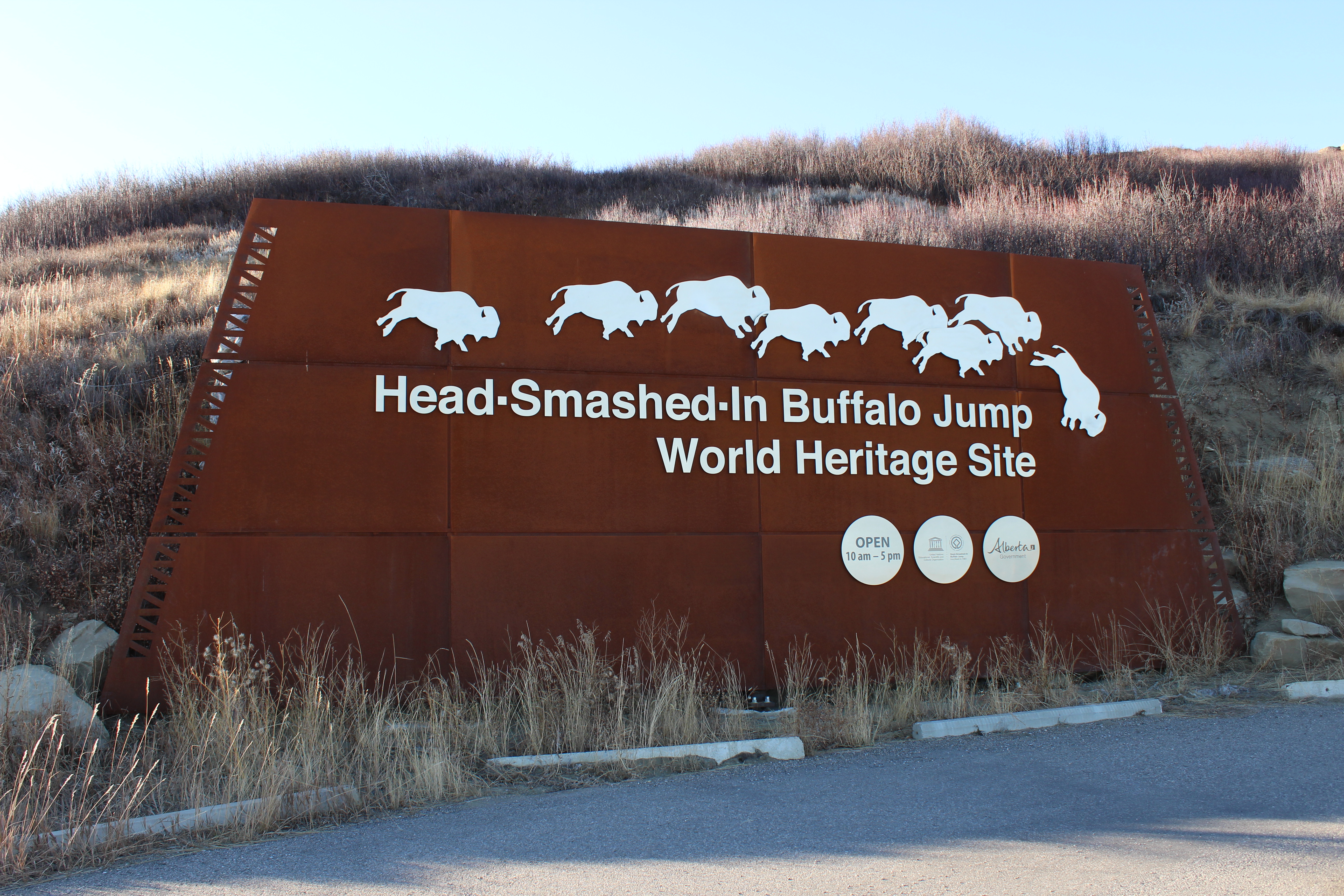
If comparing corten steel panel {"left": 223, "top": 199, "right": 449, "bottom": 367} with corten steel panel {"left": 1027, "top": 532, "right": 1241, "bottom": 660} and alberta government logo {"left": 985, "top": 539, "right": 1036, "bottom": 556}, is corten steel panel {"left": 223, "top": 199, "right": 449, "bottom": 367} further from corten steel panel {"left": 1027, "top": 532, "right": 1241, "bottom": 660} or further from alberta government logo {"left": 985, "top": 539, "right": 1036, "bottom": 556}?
corten steel panel {"left": 1027, "top": 532, "right": 1241, "bottom": 660}

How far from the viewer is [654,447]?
23.1ft

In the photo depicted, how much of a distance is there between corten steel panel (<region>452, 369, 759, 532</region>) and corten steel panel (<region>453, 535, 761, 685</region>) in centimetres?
12

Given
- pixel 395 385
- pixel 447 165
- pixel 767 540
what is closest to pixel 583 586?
pixel 767 540

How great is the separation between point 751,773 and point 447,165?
21168 millimetres

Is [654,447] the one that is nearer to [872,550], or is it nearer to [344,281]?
[872,550]

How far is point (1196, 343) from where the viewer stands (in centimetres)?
1189

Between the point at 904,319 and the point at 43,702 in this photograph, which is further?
the point at 904,319

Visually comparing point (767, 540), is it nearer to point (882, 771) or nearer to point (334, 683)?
point (882, 771)

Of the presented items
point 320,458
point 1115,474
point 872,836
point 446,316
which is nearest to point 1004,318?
point 1115,474

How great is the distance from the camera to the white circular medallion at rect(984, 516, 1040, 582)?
7.50 meters

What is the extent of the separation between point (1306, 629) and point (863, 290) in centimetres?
465

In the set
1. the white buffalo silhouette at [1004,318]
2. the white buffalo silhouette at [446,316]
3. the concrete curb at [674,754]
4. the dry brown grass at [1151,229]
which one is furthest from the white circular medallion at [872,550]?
the dry brown grass at [1151,229]

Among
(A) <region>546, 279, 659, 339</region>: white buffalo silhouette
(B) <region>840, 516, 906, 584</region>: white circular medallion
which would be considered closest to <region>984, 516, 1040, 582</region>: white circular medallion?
(B) <region>840, 516, 906, 584</region>: white circular medallion

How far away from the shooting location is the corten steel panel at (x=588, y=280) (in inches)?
275
